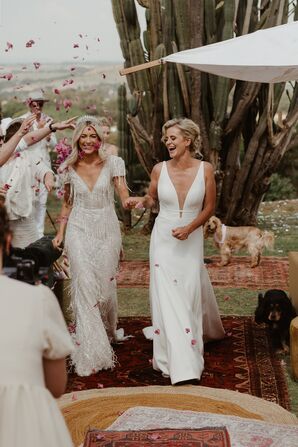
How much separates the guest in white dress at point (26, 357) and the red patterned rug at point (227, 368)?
3.40m

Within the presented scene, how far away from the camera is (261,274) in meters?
10.6

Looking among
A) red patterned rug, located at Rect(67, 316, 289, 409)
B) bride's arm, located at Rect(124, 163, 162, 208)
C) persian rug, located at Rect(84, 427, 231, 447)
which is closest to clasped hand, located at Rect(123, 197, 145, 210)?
bride's arm, located at Rect(124, 163, 162, 208)

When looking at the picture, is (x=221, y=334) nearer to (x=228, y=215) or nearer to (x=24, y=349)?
(x=24, y=349)

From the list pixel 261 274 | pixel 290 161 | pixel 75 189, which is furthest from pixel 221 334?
pixel 290 161

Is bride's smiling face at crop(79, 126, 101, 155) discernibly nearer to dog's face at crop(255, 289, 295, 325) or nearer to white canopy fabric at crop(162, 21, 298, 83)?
white canopy fabric at crop(162, 21, 298, 83)

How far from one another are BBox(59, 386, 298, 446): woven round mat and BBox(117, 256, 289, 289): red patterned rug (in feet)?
13.1

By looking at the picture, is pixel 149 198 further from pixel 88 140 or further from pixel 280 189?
pixel 280 189

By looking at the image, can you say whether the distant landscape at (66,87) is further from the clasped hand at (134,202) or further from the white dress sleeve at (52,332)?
the white dress sleeve at (52,332)

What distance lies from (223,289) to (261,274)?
1001 mm

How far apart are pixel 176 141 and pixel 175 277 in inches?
40.8

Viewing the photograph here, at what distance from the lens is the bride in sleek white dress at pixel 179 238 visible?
6391mm

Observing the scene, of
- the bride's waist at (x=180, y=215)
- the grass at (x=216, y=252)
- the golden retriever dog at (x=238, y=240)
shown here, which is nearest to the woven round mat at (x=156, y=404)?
the grass at (x=216, y=252)

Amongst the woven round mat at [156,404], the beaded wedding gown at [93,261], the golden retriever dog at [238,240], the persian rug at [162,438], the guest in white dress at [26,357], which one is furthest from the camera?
the golden retriever dog at [238,240]

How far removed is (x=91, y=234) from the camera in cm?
670
